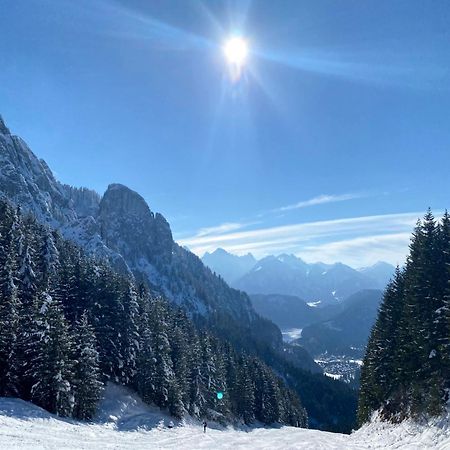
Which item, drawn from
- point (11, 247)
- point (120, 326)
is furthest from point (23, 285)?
point (120, 326)

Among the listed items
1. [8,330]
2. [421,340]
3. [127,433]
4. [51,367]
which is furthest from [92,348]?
[421,340]

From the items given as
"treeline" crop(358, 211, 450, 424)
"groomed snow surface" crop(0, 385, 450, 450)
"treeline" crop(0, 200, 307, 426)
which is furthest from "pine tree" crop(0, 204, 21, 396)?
"treeline" crop(358, 211, 450, 424)

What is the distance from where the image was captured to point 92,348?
41.8 meters

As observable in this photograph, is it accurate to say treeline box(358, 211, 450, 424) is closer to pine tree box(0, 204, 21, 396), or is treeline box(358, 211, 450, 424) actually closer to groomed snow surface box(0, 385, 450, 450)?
groomed snow surface box(0, 385, 450, 450)

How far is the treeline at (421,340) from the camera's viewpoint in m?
31.1

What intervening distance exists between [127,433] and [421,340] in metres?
27.7

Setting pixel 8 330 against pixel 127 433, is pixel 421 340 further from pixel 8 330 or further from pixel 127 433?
pixel 8 330

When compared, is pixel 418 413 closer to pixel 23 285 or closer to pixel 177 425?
pixel 177 425

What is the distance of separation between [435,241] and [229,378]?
2180 inches

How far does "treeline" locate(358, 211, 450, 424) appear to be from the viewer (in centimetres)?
3114

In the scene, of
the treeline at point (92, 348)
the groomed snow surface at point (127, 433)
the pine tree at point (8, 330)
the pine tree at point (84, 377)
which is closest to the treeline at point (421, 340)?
the groomed snow surface at point (127, 433)

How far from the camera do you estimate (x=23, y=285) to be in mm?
49156

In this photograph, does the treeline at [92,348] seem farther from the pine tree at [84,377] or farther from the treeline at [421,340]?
the treeline at [421,340]

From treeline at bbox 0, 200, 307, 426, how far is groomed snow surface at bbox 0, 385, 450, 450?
284cm
